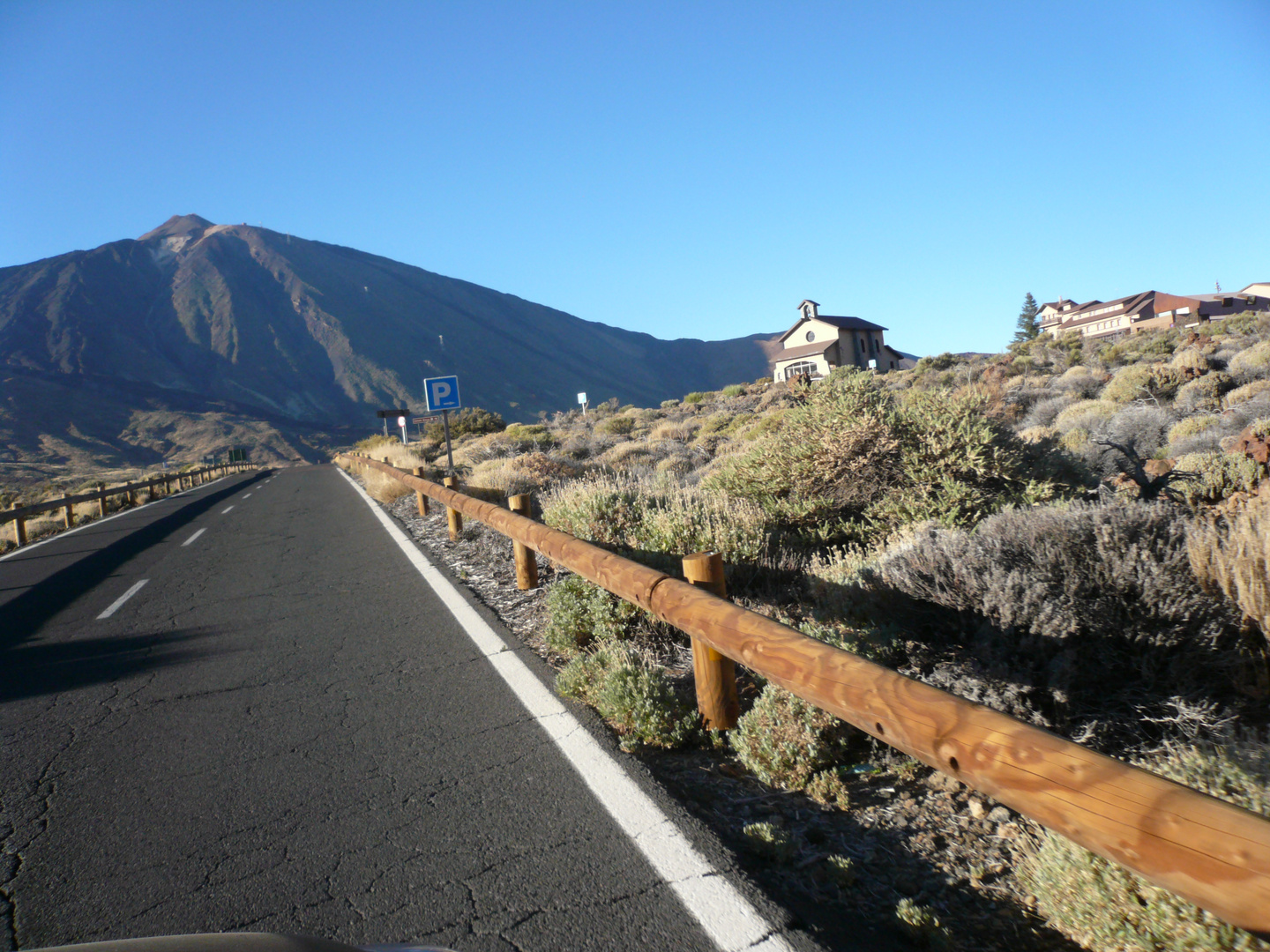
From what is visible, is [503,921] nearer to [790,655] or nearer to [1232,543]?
[790,655]

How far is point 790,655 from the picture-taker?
2.75m

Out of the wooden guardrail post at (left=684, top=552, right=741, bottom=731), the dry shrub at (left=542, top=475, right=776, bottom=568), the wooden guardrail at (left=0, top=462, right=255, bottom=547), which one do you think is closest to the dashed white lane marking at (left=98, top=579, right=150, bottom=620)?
the dry shrub at (left=542, top=475, right=776, bottom=568)

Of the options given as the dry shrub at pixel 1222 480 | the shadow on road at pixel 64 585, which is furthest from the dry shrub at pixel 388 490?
the dry shrub at pixel 1222 480

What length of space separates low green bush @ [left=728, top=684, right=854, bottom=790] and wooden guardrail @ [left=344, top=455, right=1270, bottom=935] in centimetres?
49

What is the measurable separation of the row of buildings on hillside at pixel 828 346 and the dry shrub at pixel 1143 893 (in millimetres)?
49157

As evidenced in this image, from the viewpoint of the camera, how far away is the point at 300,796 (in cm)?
328

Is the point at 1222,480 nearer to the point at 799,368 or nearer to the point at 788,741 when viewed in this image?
the point at 788,741

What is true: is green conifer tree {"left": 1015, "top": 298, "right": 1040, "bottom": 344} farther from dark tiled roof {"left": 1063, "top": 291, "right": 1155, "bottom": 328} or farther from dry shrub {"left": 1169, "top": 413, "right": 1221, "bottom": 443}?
dry shrub {"left": 1169, "top": 413, "right": 1221, "bottom": 443}

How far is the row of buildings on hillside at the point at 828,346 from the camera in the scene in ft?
172

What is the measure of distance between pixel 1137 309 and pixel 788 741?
8626 cm

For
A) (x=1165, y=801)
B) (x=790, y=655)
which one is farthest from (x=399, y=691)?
(x=1165, y=801)

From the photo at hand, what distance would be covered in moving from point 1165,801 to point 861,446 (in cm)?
583

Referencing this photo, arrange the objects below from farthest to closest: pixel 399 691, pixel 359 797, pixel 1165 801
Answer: pixel 399 691 < pixel 359 797 < pixel 1165 801

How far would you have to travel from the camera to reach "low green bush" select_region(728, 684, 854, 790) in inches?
128
